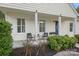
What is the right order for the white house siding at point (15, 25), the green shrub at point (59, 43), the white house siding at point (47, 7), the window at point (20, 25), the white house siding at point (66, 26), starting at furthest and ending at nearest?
1. the white house siding at point (66, 26)
2. the window at point (20, 25)
3. the white house siding at point (15, 25)
4. the white house siding at point (47, 7)
5. the green shrub at point (59, 43)

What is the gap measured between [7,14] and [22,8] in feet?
5.81

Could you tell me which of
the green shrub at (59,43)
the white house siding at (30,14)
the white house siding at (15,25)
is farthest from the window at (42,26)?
the green shrub at (59,43)

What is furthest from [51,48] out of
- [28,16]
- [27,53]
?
[28,16]

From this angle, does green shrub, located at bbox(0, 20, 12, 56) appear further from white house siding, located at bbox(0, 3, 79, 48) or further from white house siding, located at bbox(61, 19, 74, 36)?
white house siding, located at bbox(61, 19, 74, 36)

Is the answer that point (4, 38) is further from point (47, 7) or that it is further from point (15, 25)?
point (47, 7)

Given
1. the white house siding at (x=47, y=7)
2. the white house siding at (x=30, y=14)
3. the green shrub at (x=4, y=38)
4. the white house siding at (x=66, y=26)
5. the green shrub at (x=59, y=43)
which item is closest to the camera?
the green shrub at (x=4, y=38)

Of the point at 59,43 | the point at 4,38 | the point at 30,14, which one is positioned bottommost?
the point at 59,43

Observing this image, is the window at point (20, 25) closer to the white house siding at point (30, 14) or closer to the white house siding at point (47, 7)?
the white house siding at point (30, 14)

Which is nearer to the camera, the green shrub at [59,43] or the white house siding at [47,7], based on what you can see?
the green shrub at [59,43]

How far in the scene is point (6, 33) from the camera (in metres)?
7.84

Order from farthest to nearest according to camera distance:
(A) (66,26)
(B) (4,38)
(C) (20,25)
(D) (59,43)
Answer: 1. (A) (66,26)
2. (C) (20,25)
3. (D) (59,43)
4. (B) (4,38)

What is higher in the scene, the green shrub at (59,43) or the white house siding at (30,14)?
the white house siding at (30,14)

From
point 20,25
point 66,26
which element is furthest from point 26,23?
point 66,26

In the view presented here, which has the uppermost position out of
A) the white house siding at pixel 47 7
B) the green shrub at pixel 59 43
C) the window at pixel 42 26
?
the white house siding at pixel 47 7
